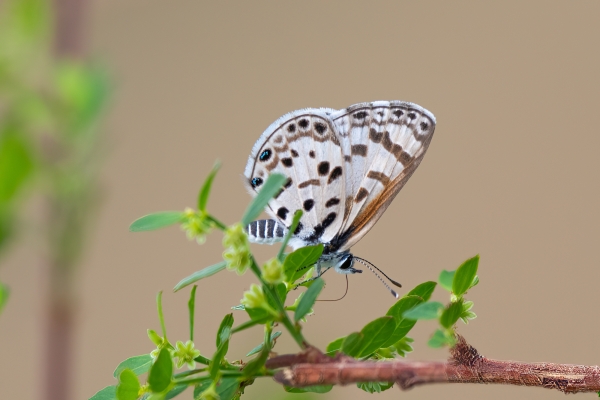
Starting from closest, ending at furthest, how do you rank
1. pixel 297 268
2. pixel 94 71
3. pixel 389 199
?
pixel 297 268, pixel 389 199, pixel 94 71

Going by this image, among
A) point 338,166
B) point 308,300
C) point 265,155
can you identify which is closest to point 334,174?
point 338,166

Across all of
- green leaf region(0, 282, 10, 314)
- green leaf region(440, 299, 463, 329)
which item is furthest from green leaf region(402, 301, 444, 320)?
green leaf region(0, 282, 10, 314)

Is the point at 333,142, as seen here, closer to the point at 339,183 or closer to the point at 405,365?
the point at 339,183

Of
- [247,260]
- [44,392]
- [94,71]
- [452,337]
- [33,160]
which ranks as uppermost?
[94,71]

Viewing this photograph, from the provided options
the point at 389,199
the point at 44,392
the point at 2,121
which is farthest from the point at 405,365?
the point at 2,121

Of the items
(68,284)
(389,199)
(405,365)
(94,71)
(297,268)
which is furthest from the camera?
(94,71)

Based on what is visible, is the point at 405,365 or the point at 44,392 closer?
the point at 405,365

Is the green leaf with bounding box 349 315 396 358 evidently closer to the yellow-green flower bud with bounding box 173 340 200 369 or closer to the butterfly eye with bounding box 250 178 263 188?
the yellow-green flower bud with bounding box 173 340 200 369
